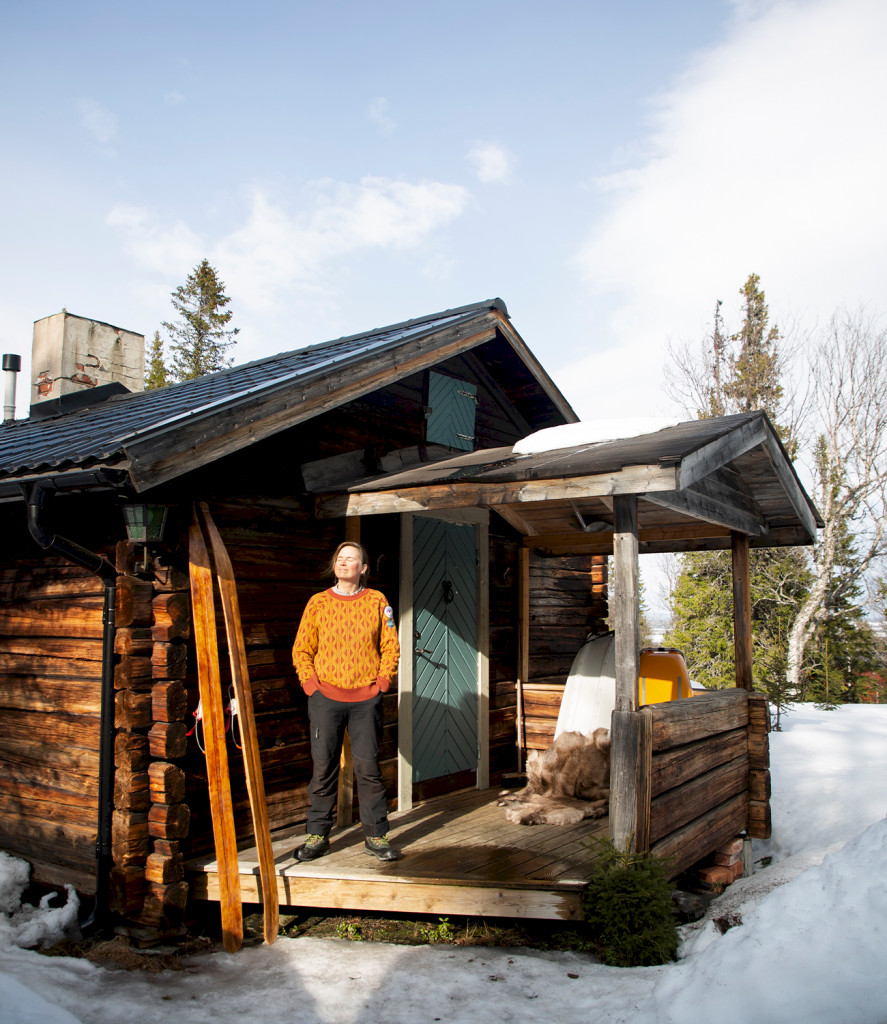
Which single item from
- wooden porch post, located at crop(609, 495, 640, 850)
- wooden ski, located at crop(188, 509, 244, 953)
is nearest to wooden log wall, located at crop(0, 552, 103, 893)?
wooden ski, located at crop(188, 509, 244, 953)

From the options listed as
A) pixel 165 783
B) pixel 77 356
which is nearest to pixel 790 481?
pixel 165 783

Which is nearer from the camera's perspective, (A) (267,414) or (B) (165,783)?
(B) (165,783)

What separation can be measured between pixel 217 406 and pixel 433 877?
3.07 metres

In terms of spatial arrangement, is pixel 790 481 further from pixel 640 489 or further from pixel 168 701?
pixel 168 701

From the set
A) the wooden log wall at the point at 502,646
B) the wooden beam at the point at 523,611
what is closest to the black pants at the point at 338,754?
the wooden log wall at the point at 502,646

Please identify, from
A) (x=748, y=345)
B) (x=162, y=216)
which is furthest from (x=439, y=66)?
(x=748, y=345)

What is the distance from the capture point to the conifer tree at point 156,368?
92.3ft

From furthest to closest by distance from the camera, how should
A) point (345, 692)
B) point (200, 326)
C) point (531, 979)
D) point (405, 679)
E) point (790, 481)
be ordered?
point (200, 326)
point (790, 481)
point (405, 679)
point (345, 692)
point (531, 979)

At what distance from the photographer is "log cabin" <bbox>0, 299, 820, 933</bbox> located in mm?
4504

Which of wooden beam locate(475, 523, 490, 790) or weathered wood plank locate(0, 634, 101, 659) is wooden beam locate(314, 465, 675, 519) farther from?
wooden beam locate(475, 523, 490, 790)

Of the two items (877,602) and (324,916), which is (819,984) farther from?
(877,602)

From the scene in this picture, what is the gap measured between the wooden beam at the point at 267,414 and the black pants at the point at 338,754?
65.5 inches

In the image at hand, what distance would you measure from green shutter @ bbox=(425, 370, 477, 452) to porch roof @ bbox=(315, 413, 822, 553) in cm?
79

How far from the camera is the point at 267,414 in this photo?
4.79 metres
